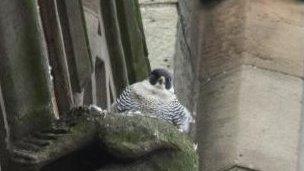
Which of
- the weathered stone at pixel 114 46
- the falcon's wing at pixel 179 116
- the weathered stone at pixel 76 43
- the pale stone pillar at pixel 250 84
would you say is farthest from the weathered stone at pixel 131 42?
the pale stone pillar at pixel 250 84

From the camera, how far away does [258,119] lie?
29.9 ft

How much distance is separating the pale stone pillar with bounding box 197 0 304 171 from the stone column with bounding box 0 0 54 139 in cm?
383

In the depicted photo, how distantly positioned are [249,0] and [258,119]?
843 millimetres

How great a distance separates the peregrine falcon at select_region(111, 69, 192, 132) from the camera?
497 cm

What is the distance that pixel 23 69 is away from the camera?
467cm

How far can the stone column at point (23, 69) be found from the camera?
4.59m

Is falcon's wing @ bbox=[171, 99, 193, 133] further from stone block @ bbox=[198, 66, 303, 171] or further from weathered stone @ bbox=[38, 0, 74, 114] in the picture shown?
stone block @ bbox=[198, 66, 303, 171]

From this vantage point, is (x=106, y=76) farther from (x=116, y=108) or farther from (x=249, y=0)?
(x=249, y=0)

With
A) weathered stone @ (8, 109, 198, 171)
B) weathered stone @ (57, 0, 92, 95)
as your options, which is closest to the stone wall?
weathered stone @ (57, 0, 92, 95)

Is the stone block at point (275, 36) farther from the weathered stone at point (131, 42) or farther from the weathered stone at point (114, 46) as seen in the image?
the weathered stone at point (114, 46)

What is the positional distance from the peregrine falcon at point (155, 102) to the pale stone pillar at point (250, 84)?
321 cm

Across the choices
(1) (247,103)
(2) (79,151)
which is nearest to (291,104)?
(1) (247,103)

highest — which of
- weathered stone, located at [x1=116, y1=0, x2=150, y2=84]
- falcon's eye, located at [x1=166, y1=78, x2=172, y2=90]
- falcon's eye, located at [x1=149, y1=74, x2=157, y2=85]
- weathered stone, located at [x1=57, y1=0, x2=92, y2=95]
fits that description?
weathered stone, located at [x1=57, y1=0, x2=92, y2=95]

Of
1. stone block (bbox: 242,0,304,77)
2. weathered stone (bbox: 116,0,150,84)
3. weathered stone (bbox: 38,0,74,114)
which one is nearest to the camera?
weathered stone (bbox: 38,0,74,114)
